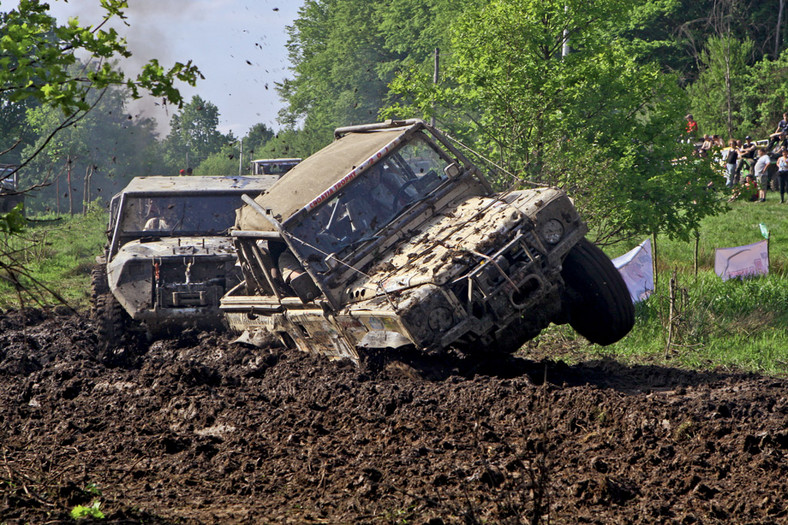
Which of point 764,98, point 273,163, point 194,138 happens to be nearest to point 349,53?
point 194,138

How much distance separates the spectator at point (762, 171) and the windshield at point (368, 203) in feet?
53.6

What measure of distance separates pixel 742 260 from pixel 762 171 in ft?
35.9

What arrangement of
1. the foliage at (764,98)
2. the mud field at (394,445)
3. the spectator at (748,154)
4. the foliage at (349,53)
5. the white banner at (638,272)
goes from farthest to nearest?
the foliage at (349,53) < the foliage at (764,98) < the spectator at (748,154) < the white banner at (638,272) < the mud field at (394,445)

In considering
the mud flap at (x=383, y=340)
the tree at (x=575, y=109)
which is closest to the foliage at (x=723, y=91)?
the tree at (x=575, y=109)

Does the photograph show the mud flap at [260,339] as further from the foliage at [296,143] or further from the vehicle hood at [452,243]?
the foliage at [296,143]

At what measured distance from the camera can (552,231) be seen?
7809mm

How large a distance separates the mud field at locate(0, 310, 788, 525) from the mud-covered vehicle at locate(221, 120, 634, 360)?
0.47m

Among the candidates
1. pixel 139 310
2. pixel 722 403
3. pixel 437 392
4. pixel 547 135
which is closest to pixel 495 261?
pixel 437 392

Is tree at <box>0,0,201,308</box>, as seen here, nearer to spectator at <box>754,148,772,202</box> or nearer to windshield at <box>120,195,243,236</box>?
windshield at <box>120,195,243,236</box>

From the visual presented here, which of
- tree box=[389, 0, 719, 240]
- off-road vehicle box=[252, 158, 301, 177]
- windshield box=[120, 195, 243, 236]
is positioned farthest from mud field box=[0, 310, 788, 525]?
off-road vehicle box=[252, 158, 301, 177]

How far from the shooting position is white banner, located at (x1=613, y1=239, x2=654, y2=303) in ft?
41.8

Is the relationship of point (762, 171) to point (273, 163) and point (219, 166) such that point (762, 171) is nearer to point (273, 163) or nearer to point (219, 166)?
point (273, 163)

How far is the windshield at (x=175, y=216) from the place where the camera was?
1164 centimetres

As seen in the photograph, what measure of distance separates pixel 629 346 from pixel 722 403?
476 cm
